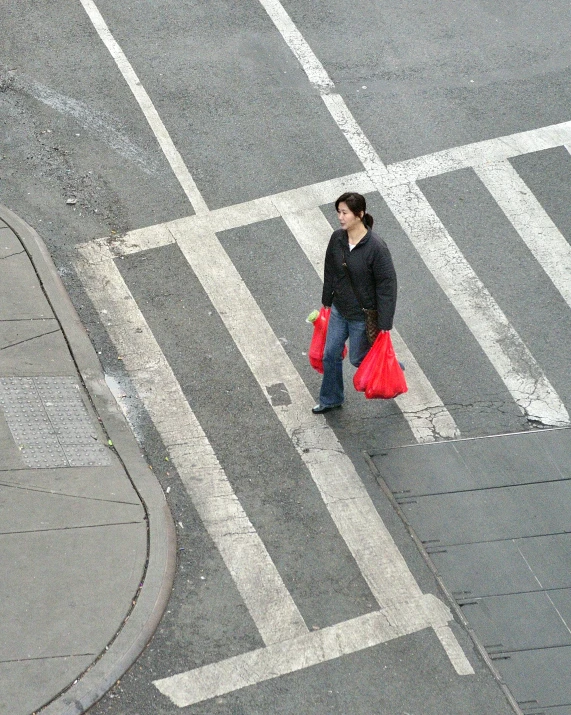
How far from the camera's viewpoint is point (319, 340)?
27.0 feet

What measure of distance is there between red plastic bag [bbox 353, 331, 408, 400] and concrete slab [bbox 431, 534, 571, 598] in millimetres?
1347

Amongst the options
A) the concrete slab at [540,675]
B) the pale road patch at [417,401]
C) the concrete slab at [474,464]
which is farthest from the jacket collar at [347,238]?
the concrete slab at [540,675]

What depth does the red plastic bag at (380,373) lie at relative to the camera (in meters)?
7.90

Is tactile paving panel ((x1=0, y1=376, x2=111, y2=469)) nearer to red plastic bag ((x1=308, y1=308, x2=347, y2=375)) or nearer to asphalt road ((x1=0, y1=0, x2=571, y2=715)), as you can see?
asphalt road ((x1=0, y1=0, x2=571, y2=715))

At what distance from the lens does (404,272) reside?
9.88 meters

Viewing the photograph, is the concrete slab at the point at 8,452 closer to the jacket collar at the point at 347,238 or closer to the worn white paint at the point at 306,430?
the worn white paint at the point at 306,430

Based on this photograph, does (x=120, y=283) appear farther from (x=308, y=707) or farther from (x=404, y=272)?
(x=308, y=707)

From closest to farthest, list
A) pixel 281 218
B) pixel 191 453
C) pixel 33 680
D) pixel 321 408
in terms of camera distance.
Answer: pixel 33 680 < pixel 191 453 < pixel 321 408 < pixel 281 218

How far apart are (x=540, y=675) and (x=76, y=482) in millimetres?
3619

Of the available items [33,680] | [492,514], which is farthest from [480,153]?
[33,680]

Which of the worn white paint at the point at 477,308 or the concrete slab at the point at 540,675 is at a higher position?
the worn white paint at the point at 477,308

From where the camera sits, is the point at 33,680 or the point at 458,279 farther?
the point at 458,279

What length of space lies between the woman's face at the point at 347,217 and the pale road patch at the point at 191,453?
A: 2112 millimetres

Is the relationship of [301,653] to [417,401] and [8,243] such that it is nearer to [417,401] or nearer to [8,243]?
[417,401]
